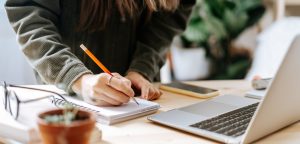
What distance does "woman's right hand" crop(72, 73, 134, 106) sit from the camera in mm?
911

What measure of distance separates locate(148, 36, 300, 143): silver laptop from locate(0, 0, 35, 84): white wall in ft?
3.78

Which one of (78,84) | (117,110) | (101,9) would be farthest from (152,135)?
(101,9)

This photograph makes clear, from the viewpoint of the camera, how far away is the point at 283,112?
84 cm

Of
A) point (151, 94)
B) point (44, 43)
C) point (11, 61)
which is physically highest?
point (44, 43)

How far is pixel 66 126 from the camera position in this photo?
1.96 ft

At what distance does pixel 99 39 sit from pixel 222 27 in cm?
139

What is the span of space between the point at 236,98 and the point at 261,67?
48.8 inches

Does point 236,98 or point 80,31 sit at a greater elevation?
point 80,31

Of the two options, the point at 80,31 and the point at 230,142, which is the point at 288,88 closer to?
the point at 230,142

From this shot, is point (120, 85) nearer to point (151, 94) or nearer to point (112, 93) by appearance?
point (112, 93)

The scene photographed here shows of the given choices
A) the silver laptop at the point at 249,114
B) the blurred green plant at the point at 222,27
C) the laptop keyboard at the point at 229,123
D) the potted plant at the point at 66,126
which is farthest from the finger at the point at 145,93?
the blurred green plant at the point at 222,27

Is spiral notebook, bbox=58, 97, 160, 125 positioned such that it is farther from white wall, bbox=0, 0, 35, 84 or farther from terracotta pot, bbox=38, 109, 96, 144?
white wall, bbox=0, 0, 35, 84

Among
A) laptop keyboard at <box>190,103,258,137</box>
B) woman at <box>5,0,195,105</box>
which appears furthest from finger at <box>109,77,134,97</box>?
laptop keyboard at <box>190,103,258,137</box>

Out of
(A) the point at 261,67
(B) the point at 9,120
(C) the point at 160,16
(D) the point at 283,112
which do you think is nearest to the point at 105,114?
(B) the point at 9,120
